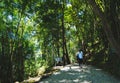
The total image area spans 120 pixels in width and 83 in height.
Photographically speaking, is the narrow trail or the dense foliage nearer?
the narrow trail

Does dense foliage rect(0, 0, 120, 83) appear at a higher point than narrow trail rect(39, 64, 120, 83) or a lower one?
higher

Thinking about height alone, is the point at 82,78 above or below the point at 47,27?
below

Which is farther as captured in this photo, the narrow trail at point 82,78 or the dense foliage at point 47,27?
the dense foliage at point 47,27

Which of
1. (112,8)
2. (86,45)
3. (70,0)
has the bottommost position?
(86,45)

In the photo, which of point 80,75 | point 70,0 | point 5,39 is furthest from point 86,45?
point 80,75

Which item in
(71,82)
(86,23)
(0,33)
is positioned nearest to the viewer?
(71,82)

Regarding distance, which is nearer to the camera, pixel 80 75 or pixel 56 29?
pixel 80 75

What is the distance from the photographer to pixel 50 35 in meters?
41.3

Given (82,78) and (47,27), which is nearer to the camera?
(82,78)

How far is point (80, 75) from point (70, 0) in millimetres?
15600

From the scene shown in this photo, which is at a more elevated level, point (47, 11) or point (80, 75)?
point (47, 11)

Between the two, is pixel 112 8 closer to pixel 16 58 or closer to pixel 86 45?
pixel 86 45

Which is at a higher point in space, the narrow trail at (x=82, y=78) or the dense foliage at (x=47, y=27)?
the dense foliage at (x=47, y=27)

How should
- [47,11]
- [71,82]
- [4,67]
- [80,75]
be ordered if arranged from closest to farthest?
[71,82], [80,75], [47,11], [4,67]
